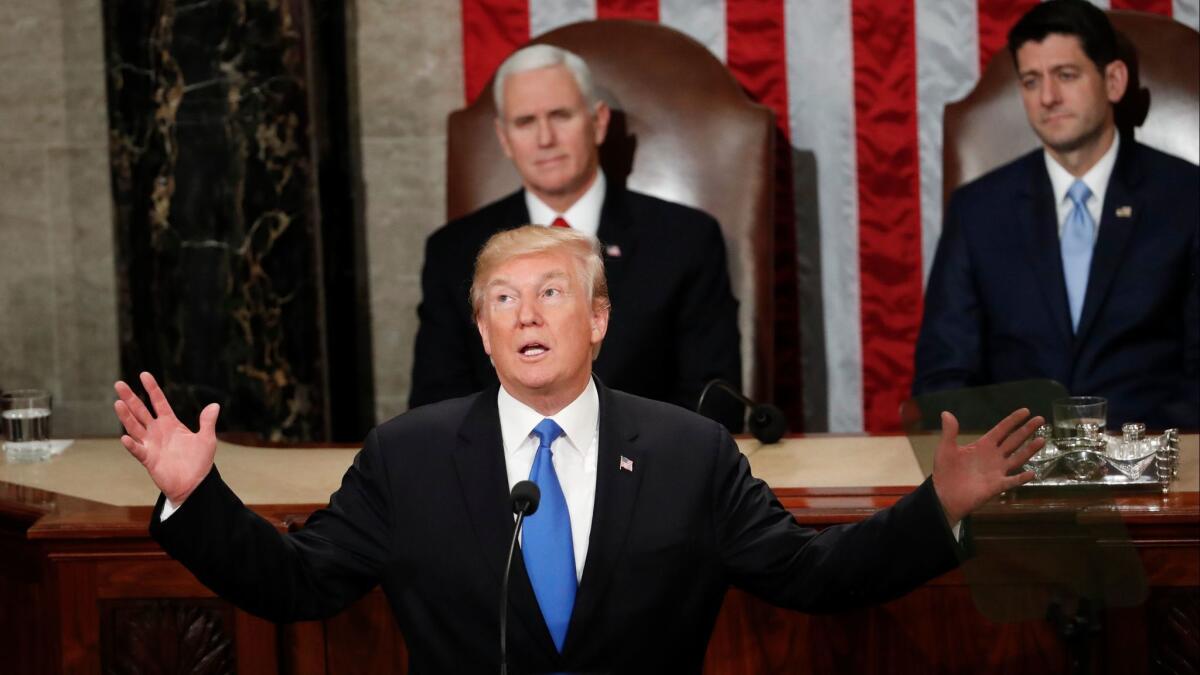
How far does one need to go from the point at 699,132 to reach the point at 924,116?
79cm

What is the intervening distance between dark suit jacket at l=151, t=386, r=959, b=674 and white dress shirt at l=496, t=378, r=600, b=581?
0.08ft

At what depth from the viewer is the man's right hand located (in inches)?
82.7

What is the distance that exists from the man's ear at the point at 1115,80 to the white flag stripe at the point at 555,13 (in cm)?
156

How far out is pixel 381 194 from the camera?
5.14 metres

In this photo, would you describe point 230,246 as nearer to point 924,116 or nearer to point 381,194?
point 381,194

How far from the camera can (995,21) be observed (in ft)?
15.8

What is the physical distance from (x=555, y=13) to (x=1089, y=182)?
5.56 ft

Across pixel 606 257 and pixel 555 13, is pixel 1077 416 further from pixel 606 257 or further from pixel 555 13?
pixel 555 13

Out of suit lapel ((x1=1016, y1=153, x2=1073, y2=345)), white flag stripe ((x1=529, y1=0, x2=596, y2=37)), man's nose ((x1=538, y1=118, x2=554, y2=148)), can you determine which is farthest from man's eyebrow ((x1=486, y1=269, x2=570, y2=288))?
white flag stripe ((x1=529, y1=0, x2=596, y2=37))

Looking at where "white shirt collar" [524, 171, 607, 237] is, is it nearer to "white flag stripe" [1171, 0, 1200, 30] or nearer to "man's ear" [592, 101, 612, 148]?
"man's ear" [592, 101, 612, 148]

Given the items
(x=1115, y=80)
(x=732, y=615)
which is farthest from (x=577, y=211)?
(x=732, y=615)

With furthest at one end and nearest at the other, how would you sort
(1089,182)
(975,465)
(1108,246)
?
(1089,182) → (1108,246) → (975,465)

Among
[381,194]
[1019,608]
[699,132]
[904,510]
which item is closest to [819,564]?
[904,510]

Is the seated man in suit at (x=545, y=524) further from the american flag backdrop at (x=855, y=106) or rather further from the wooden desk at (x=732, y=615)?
the american flag backdrop at (x=855, y=106)
